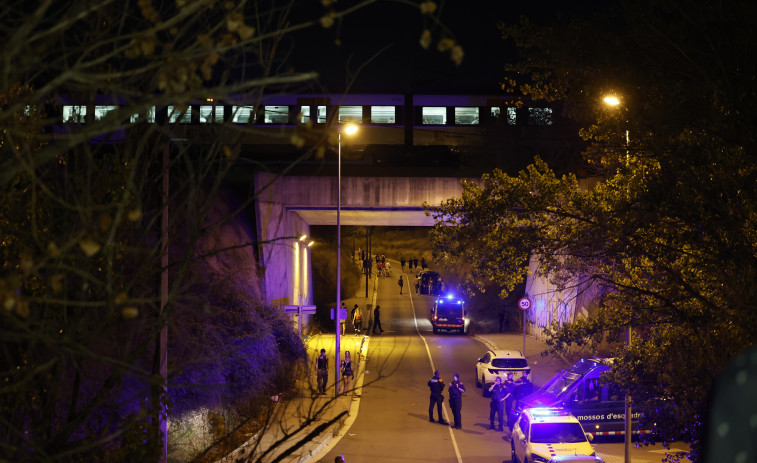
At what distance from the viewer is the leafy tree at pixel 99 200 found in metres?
3.40

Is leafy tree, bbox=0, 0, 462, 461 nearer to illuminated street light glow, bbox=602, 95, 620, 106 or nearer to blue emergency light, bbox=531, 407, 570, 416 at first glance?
illuminated street light glow, bbox=602, 95, 620, 106

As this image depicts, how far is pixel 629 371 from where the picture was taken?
11617mm

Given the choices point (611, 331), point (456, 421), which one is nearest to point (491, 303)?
point (456, 421)

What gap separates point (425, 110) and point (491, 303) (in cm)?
1732

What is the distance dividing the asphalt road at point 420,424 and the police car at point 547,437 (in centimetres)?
138

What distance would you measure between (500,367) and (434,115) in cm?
2250

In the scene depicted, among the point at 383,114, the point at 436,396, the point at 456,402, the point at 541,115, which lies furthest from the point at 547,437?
the point at 383,114

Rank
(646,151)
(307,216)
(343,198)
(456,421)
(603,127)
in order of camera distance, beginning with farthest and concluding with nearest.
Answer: (307,216) < (343,198) < (456,421) < (603,127) < (646,151)

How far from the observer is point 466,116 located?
144ft

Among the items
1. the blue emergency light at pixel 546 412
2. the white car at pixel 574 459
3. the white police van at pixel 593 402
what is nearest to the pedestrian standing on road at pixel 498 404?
the white police van at pixel 593 402

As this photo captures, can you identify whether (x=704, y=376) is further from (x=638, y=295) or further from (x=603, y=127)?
(x=603, y=127)

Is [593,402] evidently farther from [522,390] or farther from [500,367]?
[500,367]

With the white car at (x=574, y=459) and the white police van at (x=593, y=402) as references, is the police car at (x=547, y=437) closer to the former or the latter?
the white car at (x=574, y=459)

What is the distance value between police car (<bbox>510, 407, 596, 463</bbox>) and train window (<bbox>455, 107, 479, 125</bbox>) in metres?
29.8
